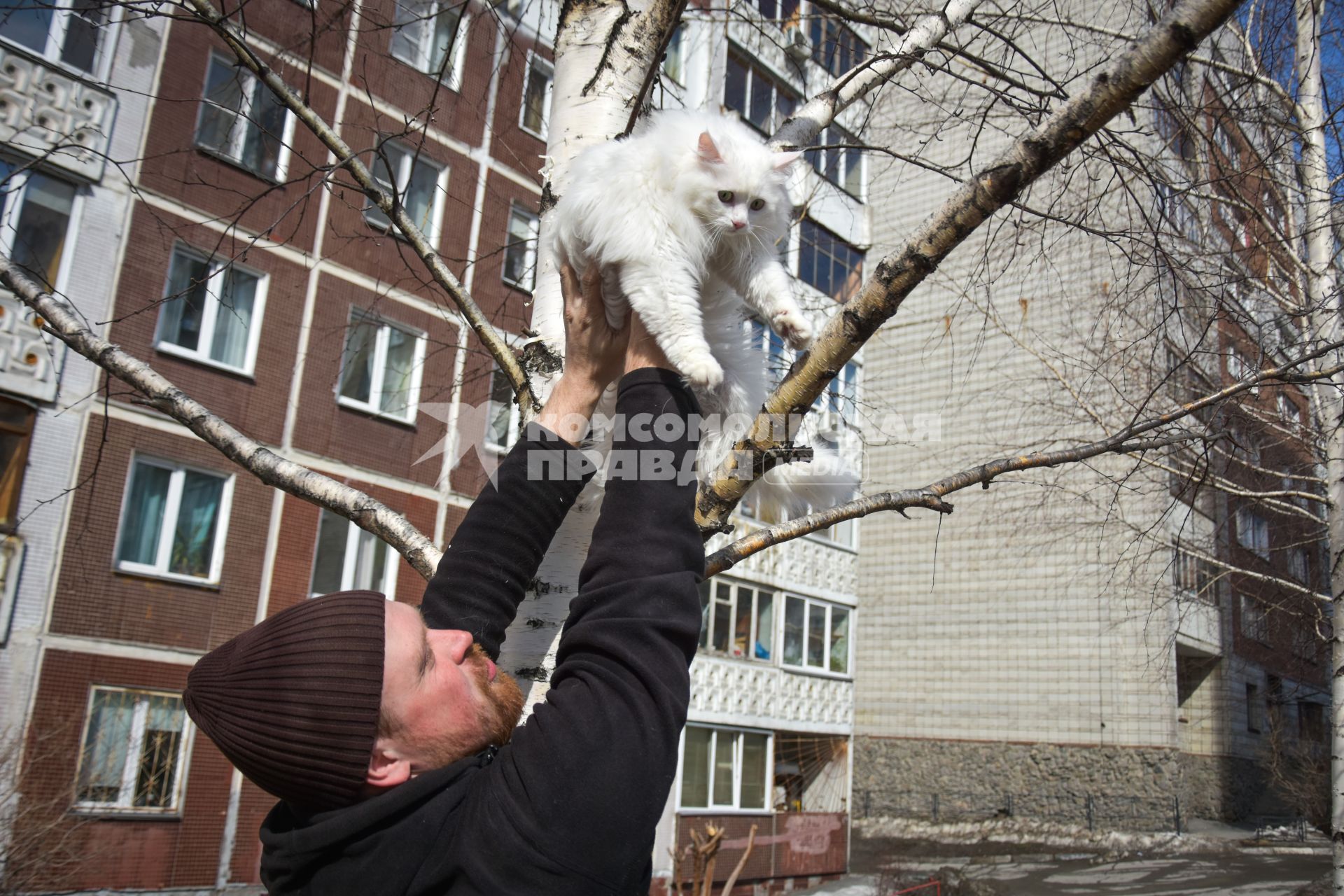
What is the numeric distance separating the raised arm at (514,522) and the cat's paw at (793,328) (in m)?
0.62

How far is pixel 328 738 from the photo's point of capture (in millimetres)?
1492

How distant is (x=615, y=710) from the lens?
1450 mm

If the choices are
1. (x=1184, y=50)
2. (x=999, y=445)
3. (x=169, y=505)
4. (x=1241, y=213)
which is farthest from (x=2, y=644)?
(x=1241, y=213)

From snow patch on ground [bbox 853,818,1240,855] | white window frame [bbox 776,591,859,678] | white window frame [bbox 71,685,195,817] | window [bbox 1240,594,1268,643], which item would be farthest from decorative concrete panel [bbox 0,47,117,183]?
snow patch on ground [bbox 853,818,1240,855]

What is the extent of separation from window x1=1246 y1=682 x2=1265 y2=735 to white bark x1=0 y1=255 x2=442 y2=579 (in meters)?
26.5

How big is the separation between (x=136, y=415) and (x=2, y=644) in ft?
9.86

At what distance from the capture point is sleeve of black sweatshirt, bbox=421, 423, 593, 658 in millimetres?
2080

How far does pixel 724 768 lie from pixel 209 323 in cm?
1122

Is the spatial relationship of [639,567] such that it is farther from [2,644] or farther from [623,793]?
[2,644]

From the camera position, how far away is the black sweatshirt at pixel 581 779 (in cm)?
141

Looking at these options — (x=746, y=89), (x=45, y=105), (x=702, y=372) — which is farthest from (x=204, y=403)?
(x=702, y=372)

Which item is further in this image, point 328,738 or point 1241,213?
point 1241,213

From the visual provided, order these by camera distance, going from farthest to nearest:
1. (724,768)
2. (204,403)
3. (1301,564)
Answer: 1. (724,768)
2. (1301,564)
3. (204,403)

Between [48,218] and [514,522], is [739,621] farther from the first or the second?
[514,522]
